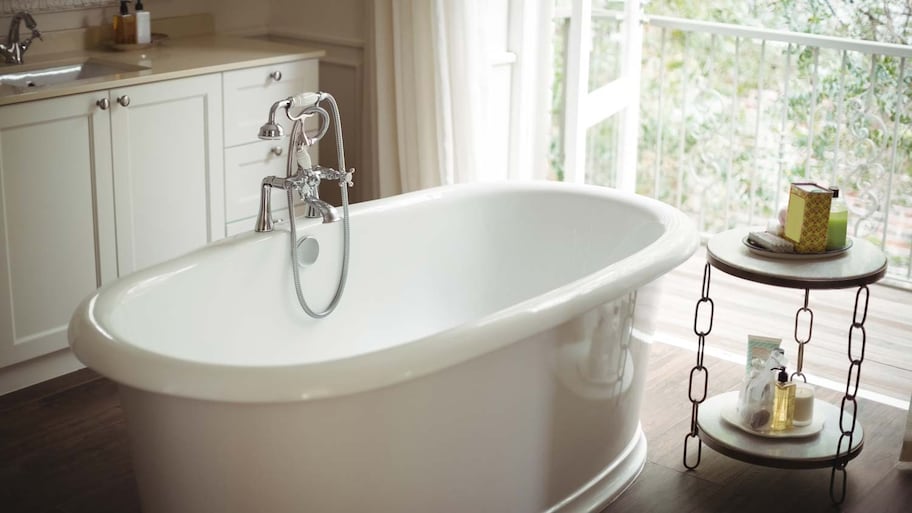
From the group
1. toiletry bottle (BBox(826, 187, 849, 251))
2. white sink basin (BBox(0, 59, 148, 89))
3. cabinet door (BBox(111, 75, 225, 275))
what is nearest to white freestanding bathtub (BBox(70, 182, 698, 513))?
toiletry bottle (BBox(826, 187, 849, 251))

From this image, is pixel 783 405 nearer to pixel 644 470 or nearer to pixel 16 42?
pixel 644 470

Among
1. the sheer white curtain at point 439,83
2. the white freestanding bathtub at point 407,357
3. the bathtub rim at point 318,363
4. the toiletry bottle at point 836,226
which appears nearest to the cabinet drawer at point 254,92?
the sheer white curtain at point 439,83

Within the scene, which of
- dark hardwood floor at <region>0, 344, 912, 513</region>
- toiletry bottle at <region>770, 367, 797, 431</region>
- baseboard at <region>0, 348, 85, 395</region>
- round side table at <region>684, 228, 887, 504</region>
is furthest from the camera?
baseboard at <region>0, 348, 85, 395</region>

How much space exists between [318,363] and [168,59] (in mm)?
1981

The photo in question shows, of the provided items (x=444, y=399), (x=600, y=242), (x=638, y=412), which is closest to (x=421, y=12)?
(x=600, y=242)

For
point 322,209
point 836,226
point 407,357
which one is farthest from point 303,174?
point 836,226

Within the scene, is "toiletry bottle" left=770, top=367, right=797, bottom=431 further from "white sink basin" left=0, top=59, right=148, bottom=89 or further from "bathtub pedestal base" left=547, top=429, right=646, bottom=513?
"white sink basin" left=0, top=59, right=148, bottom=89

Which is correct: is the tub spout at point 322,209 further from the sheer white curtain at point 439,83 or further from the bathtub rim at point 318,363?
the sheer white curtain at point 439,83

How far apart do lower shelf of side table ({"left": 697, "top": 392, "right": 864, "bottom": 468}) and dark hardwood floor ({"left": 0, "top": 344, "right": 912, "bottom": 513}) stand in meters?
0.11

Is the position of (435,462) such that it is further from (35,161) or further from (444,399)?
(35,161)

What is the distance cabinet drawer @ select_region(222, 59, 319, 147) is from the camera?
3.71m

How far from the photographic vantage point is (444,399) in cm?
227

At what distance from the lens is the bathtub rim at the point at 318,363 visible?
2.00m

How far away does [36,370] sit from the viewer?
3434mm
